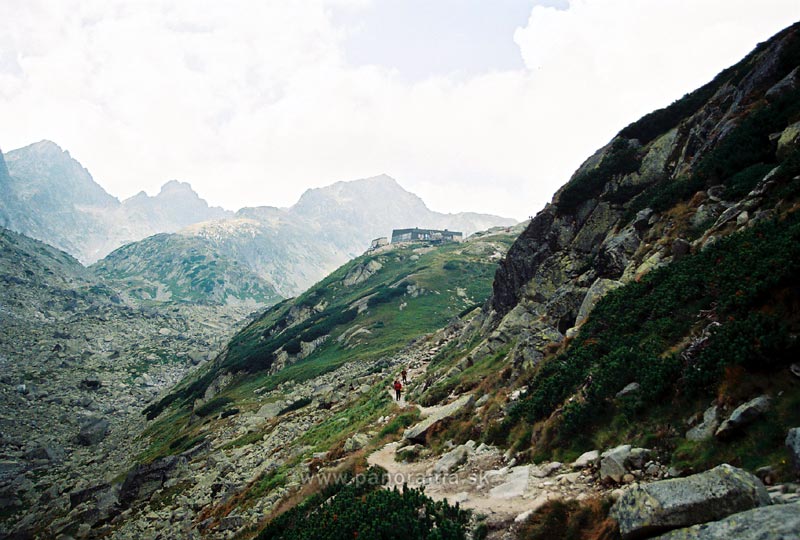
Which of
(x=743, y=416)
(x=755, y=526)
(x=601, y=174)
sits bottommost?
(x=755, y=526)

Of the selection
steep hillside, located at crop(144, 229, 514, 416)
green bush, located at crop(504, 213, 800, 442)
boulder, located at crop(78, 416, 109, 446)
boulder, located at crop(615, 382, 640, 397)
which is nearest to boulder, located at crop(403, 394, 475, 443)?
green bush, located at crop(504, 213, 800, 442)

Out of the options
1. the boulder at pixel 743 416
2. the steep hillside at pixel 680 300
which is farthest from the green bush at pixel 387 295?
the boulder at pixel 743 416

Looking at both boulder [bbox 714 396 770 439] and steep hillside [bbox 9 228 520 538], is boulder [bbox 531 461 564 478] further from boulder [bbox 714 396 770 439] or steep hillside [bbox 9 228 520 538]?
boulder [bbox 714 396 770 439]

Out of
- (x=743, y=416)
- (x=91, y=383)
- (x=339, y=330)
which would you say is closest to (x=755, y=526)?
(x=743, y=416)

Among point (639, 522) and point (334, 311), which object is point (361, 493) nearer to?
point (639, 522)

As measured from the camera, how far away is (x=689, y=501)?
6.71m

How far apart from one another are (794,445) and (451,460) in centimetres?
1167

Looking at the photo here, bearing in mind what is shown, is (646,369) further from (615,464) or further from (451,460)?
(451,460)

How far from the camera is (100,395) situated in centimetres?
8669

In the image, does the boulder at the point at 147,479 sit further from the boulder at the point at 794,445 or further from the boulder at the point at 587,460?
the boulder at the point at 794,445

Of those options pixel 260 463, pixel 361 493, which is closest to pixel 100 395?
pixel 260 463

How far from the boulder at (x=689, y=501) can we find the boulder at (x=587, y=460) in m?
3.92

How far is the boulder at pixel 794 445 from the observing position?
6581mm

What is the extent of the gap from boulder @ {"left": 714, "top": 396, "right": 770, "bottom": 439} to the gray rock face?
2.83 metres
